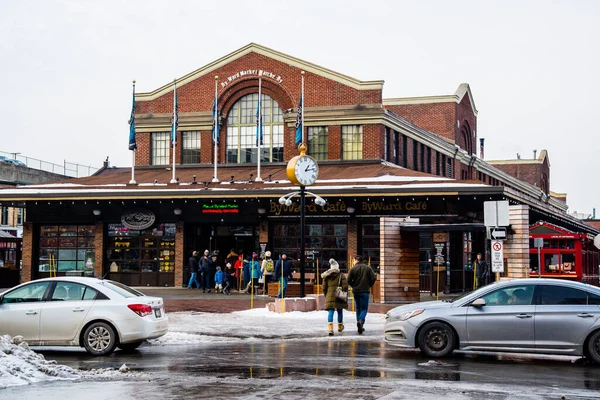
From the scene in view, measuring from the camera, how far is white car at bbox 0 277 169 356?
15227 millimetres

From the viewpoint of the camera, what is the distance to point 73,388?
11188mm

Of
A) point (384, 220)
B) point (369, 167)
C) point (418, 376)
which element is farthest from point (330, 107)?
point (418, 376)

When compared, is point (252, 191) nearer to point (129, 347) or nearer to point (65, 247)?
point (65, 247)

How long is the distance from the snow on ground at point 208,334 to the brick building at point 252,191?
10.6 m

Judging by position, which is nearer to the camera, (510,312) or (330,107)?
(510,312)

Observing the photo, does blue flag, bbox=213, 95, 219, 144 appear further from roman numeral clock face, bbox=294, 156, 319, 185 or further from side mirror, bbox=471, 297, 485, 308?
side mirror, bbox=471, 297, 485, 308

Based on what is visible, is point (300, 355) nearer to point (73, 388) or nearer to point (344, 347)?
point (344, 347)

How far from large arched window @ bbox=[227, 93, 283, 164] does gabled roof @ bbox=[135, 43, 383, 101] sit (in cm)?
219

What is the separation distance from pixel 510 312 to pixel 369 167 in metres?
25.2

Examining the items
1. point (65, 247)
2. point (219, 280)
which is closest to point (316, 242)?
point (219, 280)

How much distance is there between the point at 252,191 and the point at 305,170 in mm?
10108

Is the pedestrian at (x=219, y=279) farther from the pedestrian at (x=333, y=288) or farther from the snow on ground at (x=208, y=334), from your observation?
the pedestrian at (x=333, y=288)

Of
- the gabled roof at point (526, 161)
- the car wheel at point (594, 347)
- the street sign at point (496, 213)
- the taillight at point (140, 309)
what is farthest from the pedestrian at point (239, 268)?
the gabled roof at point (526, 161)

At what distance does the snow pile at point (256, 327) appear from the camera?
59.5 ft
